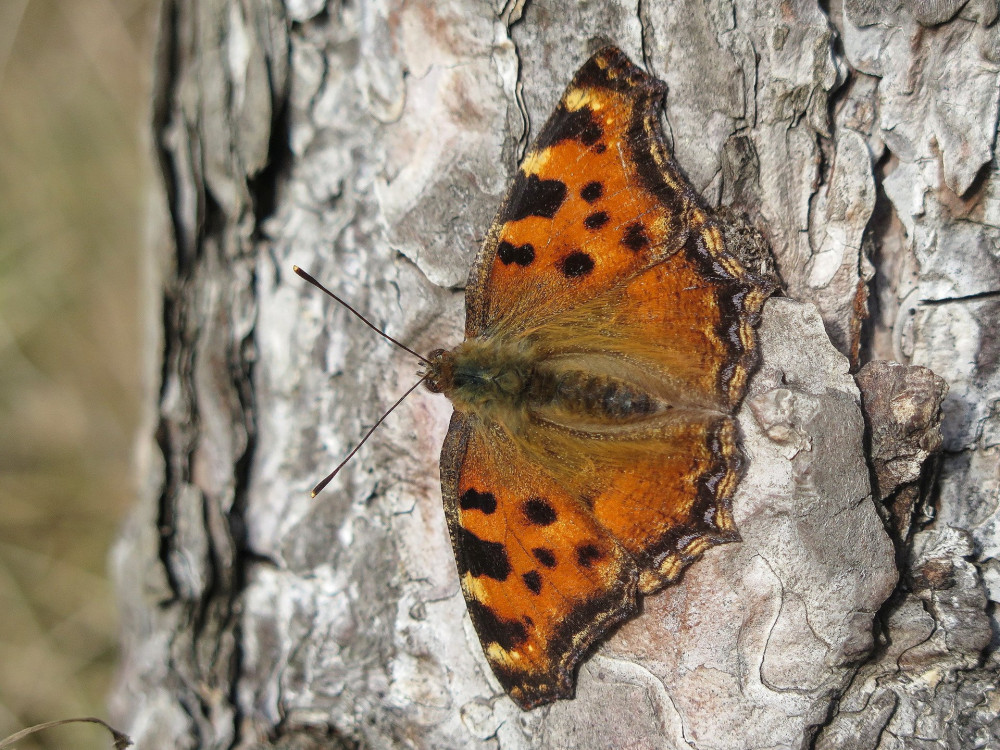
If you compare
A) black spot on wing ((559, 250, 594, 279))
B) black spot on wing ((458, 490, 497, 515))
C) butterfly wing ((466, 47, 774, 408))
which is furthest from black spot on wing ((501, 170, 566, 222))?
black spot on wing ((458, 490, 497, 515))

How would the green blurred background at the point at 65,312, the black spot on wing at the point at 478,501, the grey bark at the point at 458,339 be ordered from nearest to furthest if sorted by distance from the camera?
the grey bark at the point at 458,339, the black spot on wing at the point at 478,501, the green blurred background at the point at 65,312

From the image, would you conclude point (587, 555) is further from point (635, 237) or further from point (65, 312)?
point (65, 312)

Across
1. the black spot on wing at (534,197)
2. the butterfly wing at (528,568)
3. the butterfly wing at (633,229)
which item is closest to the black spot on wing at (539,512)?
the butterfly wing at (528,568)

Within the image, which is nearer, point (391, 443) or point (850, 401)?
point (850, 401)

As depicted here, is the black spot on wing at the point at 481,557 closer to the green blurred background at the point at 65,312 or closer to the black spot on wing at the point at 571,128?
the black spot on wing at the point at 571,128

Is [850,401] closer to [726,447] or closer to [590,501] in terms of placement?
[726,447]

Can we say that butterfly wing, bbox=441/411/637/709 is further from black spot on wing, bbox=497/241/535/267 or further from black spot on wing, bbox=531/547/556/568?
black spot on wing, bbox=497/241/535/267

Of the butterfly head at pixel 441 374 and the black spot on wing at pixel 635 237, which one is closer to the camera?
the black spot on wing at pixel 635 237

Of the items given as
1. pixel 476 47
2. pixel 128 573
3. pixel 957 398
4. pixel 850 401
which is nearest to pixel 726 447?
pixel 850 401
